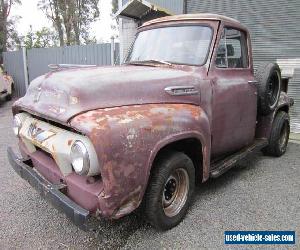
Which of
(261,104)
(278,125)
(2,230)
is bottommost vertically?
(2,230)

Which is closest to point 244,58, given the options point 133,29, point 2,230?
point 2,230

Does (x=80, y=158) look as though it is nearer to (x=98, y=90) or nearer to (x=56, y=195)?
(x=56, y=195)

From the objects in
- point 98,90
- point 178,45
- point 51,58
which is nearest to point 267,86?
point 178,45

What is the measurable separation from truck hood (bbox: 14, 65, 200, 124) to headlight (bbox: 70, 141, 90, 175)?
9.6 inches

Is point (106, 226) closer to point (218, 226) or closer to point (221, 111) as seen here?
point (218, 226)

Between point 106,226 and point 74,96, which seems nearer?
point 74,96

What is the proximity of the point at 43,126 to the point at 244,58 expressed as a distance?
2.92 meters

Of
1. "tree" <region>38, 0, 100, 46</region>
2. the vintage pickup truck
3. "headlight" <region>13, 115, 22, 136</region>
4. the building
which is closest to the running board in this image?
the vintage pickup truck

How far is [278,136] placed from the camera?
5617mm

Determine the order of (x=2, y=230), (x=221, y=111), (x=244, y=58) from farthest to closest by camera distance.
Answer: (x=244, y=58)
(x=221, y=111)
(x=2, y=230)

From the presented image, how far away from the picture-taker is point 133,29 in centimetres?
1041

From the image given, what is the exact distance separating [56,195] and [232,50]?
9.49 ft

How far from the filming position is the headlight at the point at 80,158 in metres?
2.59

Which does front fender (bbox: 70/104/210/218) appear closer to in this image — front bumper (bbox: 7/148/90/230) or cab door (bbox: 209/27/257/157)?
front bumper (bbox: 7/148/90/230)
